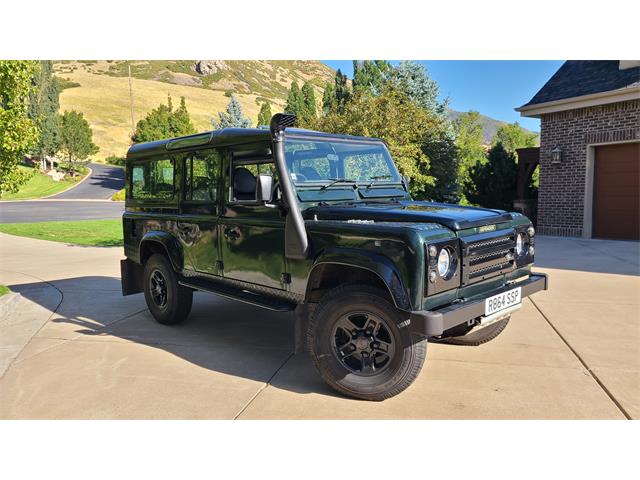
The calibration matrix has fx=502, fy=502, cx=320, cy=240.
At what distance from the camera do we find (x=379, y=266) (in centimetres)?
329

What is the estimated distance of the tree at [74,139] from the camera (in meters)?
50.6

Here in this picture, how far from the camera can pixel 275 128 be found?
3984 millimetres

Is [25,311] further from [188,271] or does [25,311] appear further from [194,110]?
[194,110]

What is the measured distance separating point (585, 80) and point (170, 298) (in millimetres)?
13073

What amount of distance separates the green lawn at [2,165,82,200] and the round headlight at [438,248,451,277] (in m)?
40.9

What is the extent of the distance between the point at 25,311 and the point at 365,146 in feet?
15.8

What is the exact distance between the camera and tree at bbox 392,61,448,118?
23141mm

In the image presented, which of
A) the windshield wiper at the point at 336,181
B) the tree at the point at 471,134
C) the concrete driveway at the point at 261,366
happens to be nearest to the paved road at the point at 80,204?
the concrete driveway at the point at 261,366

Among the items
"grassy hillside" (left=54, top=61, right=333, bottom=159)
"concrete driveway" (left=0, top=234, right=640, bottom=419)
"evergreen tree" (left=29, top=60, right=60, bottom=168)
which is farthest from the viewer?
"grassy hillside" (left=54, top=61, right=333, bottom=159)

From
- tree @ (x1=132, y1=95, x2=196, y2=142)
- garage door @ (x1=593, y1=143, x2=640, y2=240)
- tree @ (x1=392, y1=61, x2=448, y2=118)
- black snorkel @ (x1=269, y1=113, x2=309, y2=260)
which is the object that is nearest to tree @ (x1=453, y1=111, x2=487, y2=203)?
tree @ (x1=392, y1=61, x2=448, y2=118)

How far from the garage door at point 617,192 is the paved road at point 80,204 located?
20.1 metres

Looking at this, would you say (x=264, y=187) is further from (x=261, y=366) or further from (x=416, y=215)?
(x=261, y=366)

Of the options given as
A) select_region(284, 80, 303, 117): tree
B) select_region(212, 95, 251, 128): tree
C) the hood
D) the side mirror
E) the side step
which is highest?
select_region(284, 80, 303, 117): tree

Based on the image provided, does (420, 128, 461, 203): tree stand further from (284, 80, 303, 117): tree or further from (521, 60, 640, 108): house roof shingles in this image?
(284, 80, 303, 117): tree
